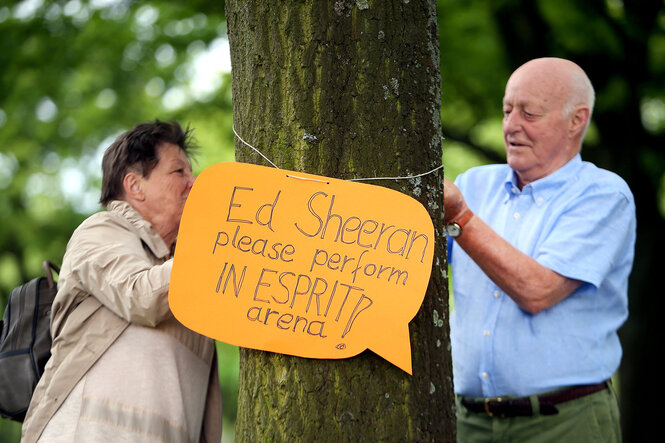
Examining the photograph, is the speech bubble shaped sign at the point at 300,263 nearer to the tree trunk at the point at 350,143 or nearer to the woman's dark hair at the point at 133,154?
the tree trunk at the point at 350,143

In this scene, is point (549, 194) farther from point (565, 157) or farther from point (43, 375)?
point (43, 375)

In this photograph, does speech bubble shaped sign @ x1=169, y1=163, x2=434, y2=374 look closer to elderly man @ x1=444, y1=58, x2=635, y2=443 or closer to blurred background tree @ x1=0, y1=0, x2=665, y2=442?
elderly man @ x1=444, y1=58, x2=635, y2=443

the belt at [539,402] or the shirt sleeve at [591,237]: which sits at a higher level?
the shirt sleeve at [591,237]

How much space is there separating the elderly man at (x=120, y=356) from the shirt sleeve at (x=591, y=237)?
117 cm

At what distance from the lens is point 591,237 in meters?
2.55

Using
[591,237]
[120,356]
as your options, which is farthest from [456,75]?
[120,356]

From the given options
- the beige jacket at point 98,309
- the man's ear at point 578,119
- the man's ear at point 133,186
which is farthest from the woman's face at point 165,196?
the man's ear at point 578,119

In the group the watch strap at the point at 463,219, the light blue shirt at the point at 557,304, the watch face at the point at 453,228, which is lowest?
the light blue shirt at the point at 557,304

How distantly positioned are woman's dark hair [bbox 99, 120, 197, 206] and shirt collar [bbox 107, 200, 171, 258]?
96 millimetres

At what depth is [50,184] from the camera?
12.6m

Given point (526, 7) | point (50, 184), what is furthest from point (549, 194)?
point (50, 184)

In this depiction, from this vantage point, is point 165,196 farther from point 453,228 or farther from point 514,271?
point 514,271

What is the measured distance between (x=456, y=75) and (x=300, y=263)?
611 centimetres

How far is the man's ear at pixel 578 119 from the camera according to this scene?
2828mm
